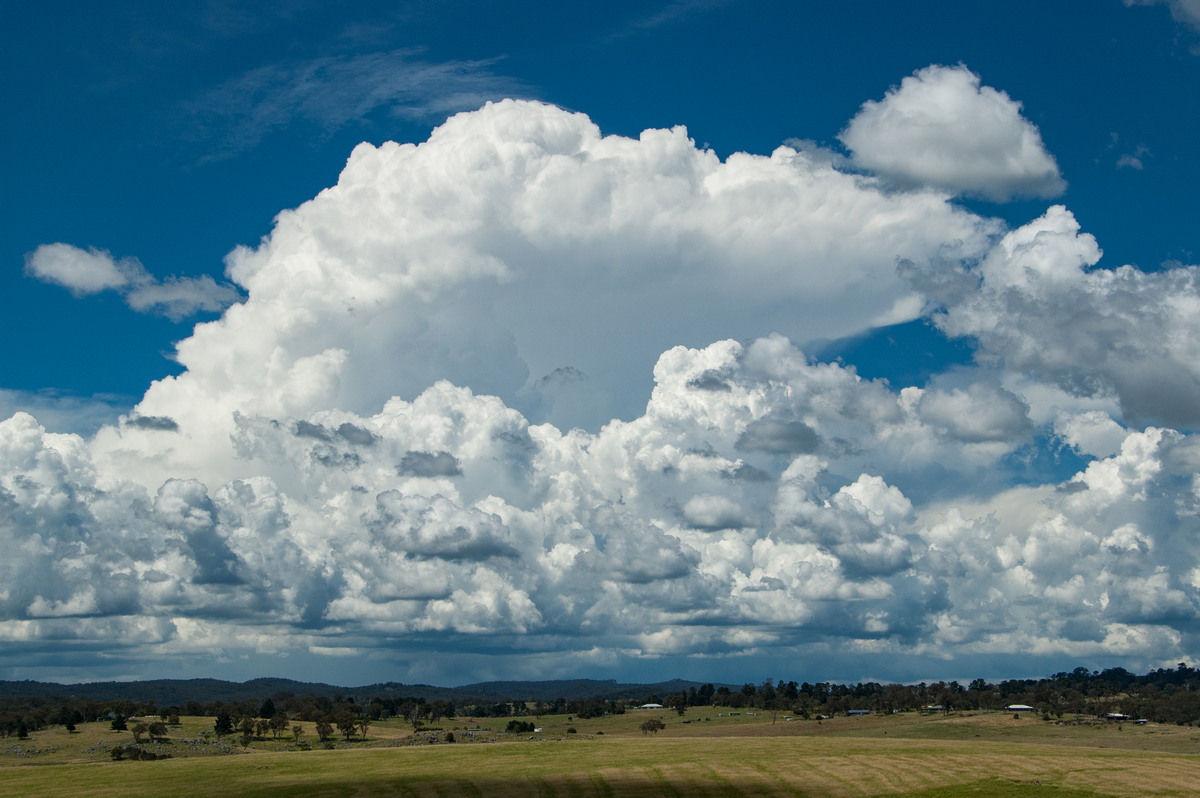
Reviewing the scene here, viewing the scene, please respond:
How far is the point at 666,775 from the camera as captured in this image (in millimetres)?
162750

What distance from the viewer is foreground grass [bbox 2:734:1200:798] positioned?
14688 cm

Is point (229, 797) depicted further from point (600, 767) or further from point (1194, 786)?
point (1194, 786)

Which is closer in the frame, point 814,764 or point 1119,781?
point 1119,781

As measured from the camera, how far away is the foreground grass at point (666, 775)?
482ft

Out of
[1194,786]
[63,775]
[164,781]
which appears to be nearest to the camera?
[1194,786]

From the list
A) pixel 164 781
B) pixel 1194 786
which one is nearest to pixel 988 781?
pixel 1194 786

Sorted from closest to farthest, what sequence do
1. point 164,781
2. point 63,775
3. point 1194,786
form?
1. point 1194,786
2. point 164,781
3. point 63,775

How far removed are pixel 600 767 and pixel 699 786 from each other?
29751 millimetres

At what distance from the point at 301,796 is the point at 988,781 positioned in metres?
94.8

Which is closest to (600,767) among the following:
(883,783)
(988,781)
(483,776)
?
(483,776)

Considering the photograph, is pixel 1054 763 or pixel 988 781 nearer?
pixel 988 781

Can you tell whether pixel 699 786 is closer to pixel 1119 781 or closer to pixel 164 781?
pixel 1119 781

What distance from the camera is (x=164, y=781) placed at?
166750 mm

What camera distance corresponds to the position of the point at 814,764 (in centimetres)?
17238
